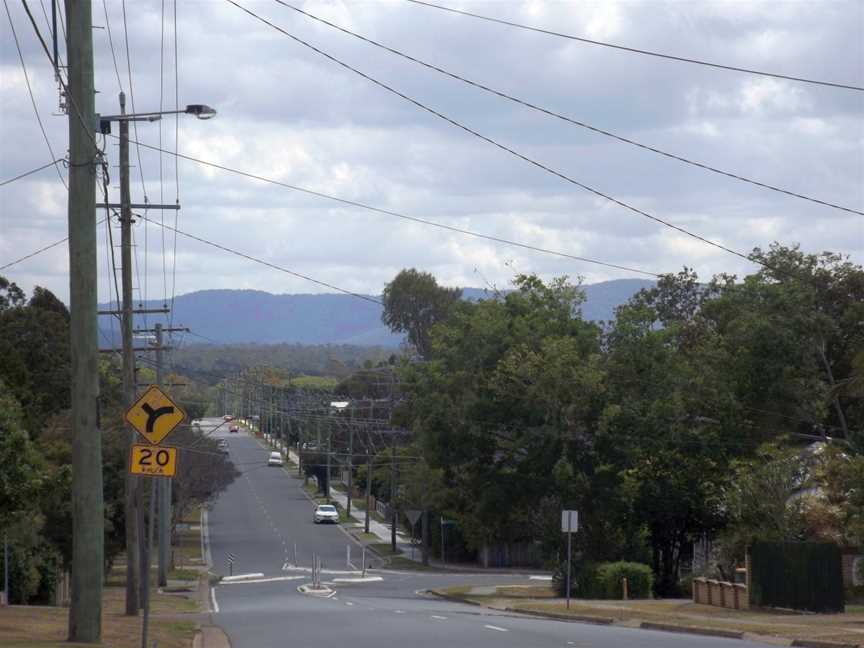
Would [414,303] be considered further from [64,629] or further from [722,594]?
[64,629]

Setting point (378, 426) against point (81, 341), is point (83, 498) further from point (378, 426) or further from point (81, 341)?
point (378, 426)

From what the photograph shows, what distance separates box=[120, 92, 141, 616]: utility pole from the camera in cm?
3136

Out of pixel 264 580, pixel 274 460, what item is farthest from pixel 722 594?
pixel 274 460

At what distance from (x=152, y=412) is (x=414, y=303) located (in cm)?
9434

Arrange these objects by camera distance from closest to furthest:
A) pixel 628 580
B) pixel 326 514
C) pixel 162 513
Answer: pixel 628 580 → pixel 162 513 → pixel 326 514

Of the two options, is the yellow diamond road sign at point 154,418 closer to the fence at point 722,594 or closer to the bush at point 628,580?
the fence at point 722,594

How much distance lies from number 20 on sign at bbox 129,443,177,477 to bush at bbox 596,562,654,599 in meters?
28.8

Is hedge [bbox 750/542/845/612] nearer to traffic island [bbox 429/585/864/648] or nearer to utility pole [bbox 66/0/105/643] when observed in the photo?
traffic island [bbox 429/585/864/648]

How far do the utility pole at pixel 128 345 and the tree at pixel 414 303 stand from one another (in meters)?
78.7

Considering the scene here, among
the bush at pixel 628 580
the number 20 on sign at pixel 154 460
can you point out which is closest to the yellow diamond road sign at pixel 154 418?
the number 20 on sign at pixel 154 460

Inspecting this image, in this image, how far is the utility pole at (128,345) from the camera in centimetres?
3136

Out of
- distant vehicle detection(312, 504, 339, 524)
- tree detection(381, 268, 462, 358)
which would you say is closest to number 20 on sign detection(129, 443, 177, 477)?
distant vehicle detection(312, 504, 339, 524)

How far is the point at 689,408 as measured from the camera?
2004 inches

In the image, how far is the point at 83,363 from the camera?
60.5 ft
